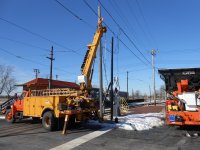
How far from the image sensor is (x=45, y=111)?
14.9 m

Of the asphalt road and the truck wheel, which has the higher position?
the truck wheel

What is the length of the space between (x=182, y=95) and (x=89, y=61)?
21.5 feet

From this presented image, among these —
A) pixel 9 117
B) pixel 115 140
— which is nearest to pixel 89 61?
pixel 9 117

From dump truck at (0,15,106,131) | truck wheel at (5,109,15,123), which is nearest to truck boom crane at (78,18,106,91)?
dump truck at (0,15,106,131)

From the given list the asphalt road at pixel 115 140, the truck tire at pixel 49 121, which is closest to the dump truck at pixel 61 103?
the truck tire at pixel 49 121

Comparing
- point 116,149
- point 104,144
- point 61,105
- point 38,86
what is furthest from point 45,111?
point 116,149

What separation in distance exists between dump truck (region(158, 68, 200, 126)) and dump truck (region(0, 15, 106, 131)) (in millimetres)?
4153

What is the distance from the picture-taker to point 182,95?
12.6 metres

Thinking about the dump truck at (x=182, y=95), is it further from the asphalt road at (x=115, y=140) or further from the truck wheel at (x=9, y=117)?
the truck wheel at (x=9, y=117)

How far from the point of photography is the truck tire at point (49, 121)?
1410 centimetres

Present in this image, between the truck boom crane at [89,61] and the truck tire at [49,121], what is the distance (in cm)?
280

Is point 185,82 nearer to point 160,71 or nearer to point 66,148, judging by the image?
point 160,71

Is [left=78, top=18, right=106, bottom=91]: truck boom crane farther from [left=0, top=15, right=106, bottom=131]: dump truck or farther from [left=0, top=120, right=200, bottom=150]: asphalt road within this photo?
[left=0, top=120, right=200, bottom=150]: asphalt road

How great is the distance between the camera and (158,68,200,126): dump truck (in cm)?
1229
